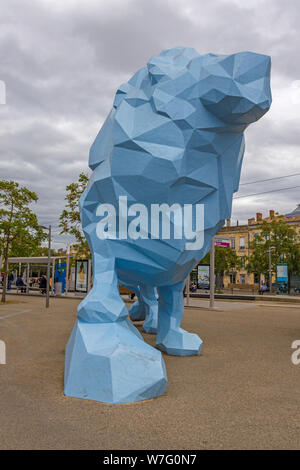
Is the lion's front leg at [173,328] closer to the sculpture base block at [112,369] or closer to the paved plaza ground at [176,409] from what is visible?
the paved plaza ground at [176,409]

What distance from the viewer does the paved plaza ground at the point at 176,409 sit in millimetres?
2498

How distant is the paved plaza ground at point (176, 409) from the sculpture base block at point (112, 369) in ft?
0.32

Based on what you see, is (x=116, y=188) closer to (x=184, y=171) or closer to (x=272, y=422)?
(x=184, y=171)

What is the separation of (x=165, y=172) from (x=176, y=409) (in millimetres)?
2279

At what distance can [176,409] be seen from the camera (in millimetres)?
3096

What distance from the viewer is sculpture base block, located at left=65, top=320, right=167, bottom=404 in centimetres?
319

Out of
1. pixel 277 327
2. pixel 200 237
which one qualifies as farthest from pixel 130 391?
pixel 277 327

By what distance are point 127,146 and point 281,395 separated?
9.47ft

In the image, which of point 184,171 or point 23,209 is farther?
point 23,209

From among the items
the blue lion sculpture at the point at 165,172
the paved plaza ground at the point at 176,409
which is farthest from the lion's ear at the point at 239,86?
the paved plaza ground at the point at 176,409

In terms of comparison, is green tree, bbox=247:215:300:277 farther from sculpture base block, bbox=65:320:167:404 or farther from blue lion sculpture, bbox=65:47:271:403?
sculpture base block, bbox=65:320:167:404

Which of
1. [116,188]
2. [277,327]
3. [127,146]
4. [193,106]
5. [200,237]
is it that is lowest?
[277,327]

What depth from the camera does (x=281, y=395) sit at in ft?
11.7
